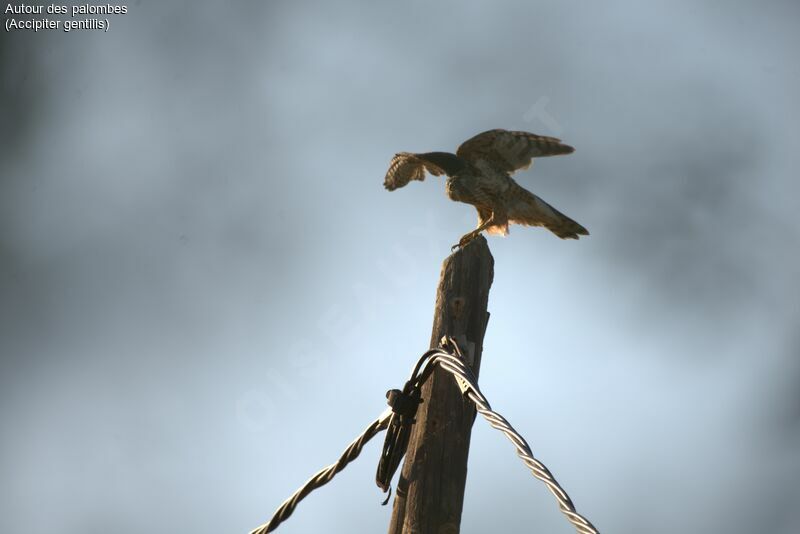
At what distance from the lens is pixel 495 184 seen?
574 centimetres

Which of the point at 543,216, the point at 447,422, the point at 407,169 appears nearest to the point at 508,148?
the point at 543,216

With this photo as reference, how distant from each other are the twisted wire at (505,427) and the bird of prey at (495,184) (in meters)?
2.79

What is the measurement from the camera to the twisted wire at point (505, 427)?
2236mm

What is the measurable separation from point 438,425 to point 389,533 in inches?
15.4

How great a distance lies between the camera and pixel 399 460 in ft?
9.81

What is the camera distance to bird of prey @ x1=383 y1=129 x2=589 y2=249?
565 cm

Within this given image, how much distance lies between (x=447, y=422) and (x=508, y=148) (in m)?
2.94

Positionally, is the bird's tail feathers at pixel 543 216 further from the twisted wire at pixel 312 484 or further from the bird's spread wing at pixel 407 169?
the twisted wire at pixel 312 484

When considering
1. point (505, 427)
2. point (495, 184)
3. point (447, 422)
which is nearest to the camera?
point (505, 427)

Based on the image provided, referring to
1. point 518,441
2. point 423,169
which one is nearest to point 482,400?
point 518,441

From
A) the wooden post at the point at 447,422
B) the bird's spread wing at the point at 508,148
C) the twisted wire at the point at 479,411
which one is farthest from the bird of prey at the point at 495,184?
the twisted wire at the point at 479,411

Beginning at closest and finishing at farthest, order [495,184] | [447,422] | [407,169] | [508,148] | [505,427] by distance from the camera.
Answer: [505,427] → [447,422] → [508,148] → [495,184] → [407,169]

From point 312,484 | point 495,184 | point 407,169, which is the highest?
point 407,169

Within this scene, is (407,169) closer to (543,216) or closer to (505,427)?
(543,216)
